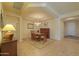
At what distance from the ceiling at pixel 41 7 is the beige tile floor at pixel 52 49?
59cm

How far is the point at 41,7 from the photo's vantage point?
2.72 m

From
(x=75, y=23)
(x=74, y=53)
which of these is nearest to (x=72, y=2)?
(x=75, y=23)

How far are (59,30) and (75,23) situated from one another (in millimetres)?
339

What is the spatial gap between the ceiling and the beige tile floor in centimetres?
59

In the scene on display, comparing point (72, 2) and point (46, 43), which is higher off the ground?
point (72, 2)

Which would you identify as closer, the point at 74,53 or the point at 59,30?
the point at 74,53

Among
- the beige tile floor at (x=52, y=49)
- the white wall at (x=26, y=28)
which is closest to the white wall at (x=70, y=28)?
the beige tile floor at (x=52, y=49)

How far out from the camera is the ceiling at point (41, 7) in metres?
2.69

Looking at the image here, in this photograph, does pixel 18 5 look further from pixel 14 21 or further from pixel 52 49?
pixel 52 49

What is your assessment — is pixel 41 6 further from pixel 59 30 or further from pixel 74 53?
pixel 74 53

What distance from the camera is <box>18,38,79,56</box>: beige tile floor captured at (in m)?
2.70

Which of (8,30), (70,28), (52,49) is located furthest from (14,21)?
(70,28)

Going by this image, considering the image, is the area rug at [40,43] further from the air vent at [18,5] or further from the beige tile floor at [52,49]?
the air vent at [18,5]

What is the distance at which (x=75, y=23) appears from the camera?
275 cm
